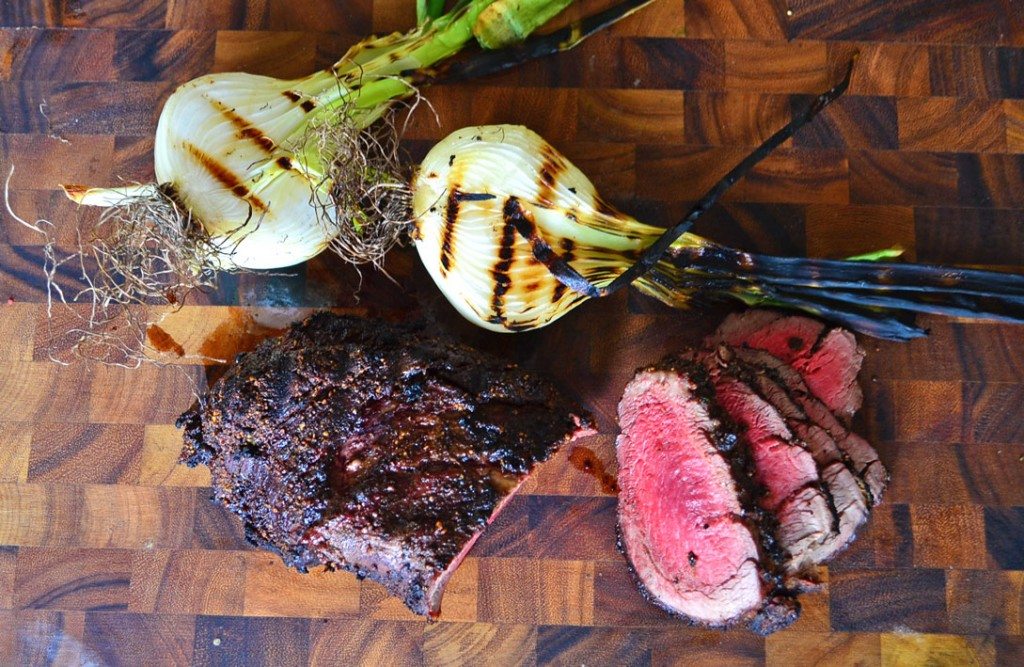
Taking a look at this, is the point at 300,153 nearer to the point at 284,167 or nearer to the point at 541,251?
the point at 284,167

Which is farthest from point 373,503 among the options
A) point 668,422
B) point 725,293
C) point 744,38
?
point 744,38

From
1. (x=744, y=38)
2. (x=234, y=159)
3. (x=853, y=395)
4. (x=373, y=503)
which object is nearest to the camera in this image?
(x=373, y=503)

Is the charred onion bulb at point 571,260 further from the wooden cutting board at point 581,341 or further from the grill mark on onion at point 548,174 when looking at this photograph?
the wooden cutting board at point 581,341

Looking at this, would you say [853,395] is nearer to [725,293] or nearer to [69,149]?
[725,293]

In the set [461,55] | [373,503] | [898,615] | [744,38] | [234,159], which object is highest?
[744,38]

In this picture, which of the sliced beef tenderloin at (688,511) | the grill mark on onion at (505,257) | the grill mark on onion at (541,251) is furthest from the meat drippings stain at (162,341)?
the sliced beef tenderloin at (688,511)

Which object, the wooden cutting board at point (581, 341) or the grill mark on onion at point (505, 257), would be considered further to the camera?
the wooden cutting board at point (581, 341)

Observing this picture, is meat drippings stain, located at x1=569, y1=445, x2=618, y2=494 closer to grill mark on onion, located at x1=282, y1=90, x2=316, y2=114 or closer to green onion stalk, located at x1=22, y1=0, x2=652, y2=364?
green onion stalk, located at x1=22, y1=0, x2=652, y2=364
